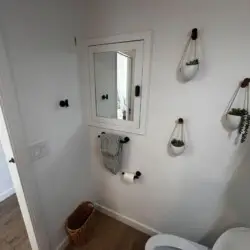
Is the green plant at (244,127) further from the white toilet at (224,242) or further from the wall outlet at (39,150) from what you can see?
the wall outlet at (39,150)

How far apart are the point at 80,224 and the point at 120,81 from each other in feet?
5.11

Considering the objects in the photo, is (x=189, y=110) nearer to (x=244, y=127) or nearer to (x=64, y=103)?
(x=244, y=127)

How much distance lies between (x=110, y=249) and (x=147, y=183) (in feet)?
2.45

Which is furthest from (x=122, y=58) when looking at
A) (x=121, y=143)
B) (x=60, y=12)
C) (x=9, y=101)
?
(x=9, y=101)

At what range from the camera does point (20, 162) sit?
3.56 feet

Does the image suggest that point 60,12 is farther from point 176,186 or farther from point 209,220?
point 209,220

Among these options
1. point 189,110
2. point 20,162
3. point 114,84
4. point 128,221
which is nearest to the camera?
point 20,162

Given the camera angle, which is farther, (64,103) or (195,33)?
(64,103)

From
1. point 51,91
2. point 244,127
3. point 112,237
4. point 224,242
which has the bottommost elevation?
point 112,237

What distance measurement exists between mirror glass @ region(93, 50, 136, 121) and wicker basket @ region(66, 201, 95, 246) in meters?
1.05

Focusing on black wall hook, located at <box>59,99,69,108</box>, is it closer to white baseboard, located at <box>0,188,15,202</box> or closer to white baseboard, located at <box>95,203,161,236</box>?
white baseboard, located at <box>95,203,161,236</box>

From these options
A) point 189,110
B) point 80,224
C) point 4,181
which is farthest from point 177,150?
point 4,181

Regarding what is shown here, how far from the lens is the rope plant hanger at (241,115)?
0.98 meters

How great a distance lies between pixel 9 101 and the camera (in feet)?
3.18
